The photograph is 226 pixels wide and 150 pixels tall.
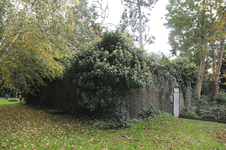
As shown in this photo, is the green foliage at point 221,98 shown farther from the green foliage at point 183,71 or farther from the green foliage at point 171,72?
the green foliage at point 183,71

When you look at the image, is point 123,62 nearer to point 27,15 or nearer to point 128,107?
point 128,107

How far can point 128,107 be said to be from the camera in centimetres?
750

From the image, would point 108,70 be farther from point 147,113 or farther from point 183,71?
point 183,71

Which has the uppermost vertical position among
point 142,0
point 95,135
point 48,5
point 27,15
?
point 142,0

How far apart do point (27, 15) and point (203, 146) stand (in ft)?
24.8

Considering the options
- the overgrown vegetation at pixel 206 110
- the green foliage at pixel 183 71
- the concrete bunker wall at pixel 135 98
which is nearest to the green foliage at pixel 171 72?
the green foliage at pixel 183 71

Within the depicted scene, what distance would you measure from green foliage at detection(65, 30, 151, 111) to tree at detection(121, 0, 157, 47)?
10969 mm

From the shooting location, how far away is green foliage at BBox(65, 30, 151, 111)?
6211mm

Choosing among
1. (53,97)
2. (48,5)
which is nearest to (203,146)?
(48,5)

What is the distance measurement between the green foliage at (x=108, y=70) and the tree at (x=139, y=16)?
36.0 feet

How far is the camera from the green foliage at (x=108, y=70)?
6.21 m

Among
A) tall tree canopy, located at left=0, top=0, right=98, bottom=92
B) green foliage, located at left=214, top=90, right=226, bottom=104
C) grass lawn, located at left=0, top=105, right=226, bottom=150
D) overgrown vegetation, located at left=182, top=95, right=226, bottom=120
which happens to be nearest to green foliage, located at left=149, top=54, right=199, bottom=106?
overgrown vegetation, located at left=182, top=95, right=226, bottom=120

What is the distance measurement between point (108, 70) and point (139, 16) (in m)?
13.1

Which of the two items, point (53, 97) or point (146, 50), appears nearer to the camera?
point (146, 50)
